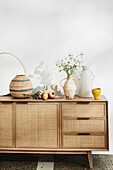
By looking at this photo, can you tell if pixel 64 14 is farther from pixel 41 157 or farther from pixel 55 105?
pixel 41 157

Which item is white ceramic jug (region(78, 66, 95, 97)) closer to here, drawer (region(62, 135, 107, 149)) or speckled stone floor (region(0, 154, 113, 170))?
drawer (region(62, 135, 107, 149))

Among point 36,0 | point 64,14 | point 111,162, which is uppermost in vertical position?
point 36,0

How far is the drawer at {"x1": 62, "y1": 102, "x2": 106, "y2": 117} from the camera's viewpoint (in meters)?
2.18

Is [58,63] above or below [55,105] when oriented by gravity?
above

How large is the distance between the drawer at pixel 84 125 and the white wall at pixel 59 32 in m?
0.53

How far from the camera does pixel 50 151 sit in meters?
2.25

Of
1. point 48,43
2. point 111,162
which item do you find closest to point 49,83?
point 48,43

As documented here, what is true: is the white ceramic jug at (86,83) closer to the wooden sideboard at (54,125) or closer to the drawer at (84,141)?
the wooden sideboard at (54,125)

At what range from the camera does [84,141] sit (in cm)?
221

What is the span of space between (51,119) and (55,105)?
0.55 feet

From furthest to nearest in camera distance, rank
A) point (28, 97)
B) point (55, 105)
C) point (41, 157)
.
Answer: point (41, 157), point (28, 97), point (55, 105)

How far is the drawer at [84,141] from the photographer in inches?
86.4

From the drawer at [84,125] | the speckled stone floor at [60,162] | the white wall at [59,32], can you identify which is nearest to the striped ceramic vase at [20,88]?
the white wall at [59,32]

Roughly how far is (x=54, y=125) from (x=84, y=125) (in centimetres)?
34
